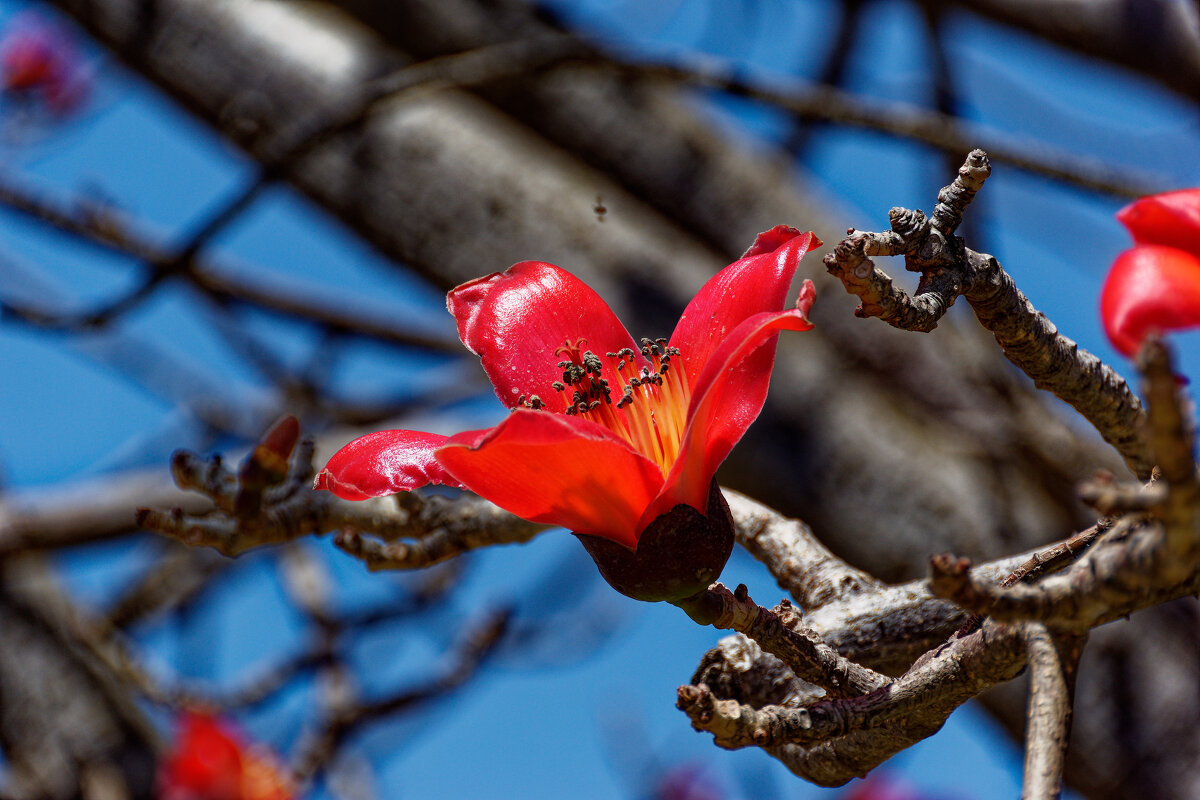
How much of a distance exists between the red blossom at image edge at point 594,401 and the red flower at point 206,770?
1.59 meters

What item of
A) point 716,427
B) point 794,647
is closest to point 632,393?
point 716,427

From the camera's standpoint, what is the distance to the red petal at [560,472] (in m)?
0.53

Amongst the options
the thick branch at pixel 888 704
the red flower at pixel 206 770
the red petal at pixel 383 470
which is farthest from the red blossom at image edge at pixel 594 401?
the red flower at pixel 206 770

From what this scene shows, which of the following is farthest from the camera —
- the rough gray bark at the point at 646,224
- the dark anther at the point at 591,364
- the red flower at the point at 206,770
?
the red flower at the point at 206,770

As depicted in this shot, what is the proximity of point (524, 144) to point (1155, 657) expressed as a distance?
1660 mm

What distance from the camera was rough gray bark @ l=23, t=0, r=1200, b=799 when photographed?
184 centimetres

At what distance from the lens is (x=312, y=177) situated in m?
2.28

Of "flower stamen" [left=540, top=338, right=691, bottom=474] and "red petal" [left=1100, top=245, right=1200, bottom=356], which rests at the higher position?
"flower stamen" [left=540, top=338, right=691, bottom=474]

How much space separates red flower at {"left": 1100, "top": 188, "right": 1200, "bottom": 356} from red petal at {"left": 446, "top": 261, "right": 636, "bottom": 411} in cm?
37

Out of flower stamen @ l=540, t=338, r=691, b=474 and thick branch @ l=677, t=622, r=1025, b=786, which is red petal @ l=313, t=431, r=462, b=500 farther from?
thick branch @ l=677, t=622, r=1025, b=786

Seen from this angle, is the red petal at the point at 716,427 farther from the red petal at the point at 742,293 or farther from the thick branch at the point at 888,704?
the thick branch at the point at 888,704

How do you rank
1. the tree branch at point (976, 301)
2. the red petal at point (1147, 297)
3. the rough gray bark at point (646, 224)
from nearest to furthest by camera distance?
1. the red petal at point (1147, 297)
2. the tree branch at point (976, 301)
3. the rough gray bark at point (646, 224)

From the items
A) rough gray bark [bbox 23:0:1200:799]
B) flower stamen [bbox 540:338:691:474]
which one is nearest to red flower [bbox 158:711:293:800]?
rough gray bark [bbox 23:0:1200:799]

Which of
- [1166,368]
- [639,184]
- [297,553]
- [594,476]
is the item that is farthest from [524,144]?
[1166,368]
